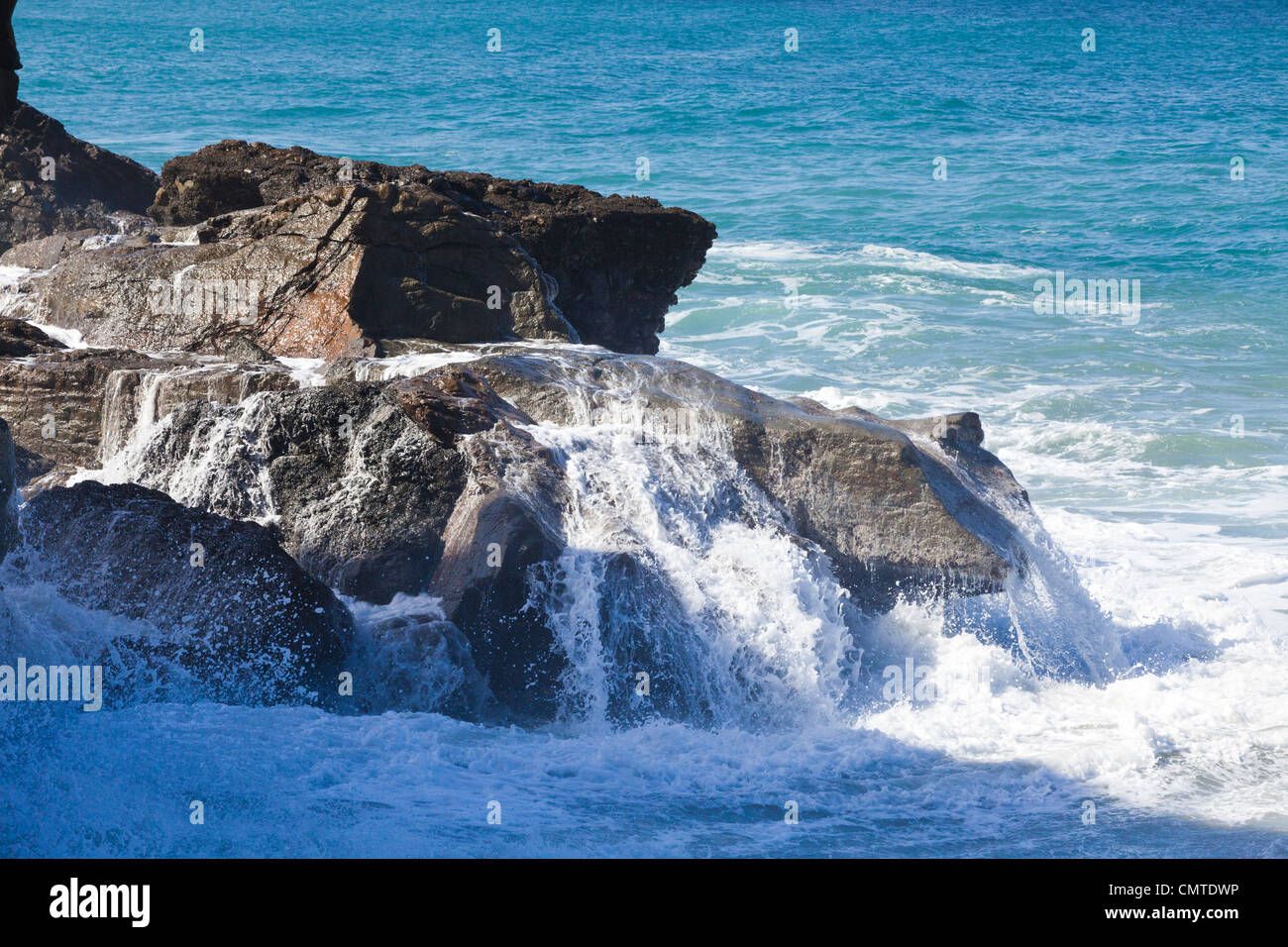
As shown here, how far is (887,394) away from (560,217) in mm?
5578

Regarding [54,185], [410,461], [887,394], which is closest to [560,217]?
[410,461]

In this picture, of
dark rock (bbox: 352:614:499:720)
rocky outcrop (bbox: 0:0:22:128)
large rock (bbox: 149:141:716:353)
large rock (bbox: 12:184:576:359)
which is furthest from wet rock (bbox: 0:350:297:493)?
large rock (bbox: 149:141:716:353)

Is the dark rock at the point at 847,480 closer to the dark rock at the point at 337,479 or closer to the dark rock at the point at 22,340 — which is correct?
the dark rock at the point at 337,479

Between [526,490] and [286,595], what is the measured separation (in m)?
1.54

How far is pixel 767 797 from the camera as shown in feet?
22.1

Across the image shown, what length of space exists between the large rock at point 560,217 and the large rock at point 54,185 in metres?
1.60

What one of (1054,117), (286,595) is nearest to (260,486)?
(286,595)

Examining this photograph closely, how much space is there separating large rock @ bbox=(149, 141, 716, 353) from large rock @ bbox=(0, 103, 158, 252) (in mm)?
1601

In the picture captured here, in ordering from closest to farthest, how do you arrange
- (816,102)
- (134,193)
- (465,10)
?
(134,193), (816,102), (465,10)

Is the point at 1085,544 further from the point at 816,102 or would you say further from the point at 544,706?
the point at 816,102

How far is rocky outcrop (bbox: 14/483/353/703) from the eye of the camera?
7047mm

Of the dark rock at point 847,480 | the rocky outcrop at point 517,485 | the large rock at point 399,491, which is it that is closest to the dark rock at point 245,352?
the rocky outcrop at point 517,485

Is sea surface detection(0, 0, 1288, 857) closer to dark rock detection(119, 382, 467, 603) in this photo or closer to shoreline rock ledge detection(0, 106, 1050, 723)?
shoreline rock ledge detection(0, 106, 1050, 723)

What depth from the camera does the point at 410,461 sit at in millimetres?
8094
